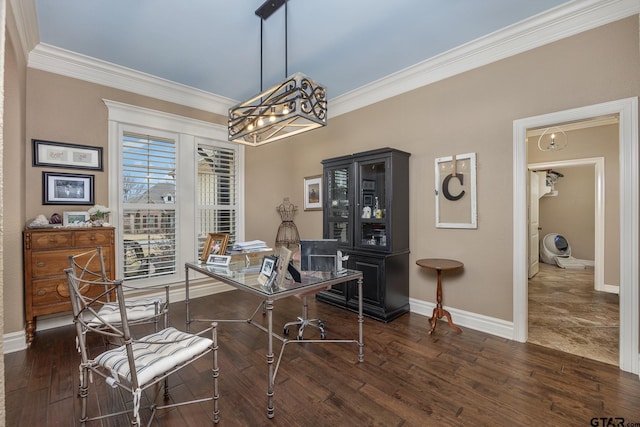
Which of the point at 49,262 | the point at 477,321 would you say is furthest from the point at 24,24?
the point at 477,321

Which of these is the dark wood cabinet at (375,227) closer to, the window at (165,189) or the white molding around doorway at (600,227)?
the window at (165,189)

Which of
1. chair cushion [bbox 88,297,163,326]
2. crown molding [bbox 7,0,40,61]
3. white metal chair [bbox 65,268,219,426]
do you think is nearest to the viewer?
white metal chair [bbox 65,268,219,426]

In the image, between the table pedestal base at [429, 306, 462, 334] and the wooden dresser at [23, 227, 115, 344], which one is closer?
the wooden dresser at [23, 227, 115, 344]

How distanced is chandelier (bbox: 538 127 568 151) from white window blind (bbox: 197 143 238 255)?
5.21 metres

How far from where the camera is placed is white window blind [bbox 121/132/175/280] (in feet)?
12.0

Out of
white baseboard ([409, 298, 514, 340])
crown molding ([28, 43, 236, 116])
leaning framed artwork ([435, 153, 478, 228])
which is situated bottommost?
white baseboard ([409, 298, 514, 340])

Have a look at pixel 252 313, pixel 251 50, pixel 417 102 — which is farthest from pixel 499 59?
pixel 252 313

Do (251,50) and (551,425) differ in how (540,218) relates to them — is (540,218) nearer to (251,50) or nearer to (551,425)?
(551,425)

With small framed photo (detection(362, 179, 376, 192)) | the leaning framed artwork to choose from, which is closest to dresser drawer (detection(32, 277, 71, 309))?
small framed photo (detection(362, 179, 376, 192))

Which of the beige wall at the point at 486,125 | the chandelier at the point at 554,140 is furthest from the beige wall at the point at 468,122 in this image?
the chandelier at the point at 554,140

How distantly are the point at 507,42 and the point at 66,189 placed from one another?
498 cm

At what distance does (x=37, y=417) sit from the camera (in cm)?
182

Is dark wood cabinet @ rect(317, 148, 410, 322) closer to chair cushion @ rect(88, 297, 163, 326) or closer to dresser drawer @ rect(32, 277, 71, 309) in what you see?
chair cushion @ rect(88, 297, 163, 326)

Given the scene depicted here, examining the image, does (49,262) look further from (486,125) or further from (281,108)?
(486,125)
